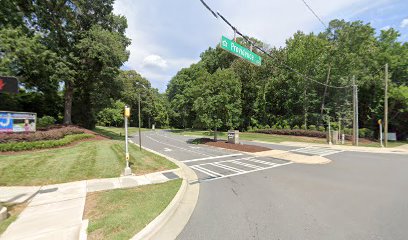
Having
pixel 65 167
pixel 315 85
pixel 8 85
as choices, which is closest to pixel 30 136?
pixel 65 167

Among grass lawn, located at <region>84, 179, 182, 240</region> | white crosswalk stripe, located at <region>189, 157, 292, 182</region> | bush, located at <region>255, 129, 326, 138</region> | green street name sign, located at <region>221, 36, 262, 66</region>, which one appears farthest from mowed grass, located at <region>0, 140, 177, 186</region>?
bush, located at <region>255, 129, 326, 138</region>

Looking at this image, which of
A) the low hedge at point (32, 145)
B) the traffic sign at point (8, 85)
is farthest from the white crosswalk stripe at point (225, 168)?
the low hedge at point (32, 145)

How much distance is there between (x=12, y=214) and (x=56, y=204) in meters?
1.03

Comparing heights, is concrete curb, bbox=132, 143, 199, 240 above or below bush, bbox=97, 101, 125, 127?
below

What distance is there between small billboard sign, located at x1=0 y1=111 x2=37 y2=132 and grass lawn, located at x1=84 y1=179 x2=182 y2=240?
1462cm

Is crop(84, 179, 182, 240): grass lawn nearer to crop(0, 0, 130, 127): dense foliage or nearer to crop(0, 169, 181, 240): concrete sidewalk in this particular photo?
crop(0, 169, 181, 240): concrete sidewalk

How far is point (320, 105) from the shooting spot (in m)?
37.4

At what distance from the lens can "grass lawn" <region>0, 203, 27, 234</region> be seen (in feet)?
17.3

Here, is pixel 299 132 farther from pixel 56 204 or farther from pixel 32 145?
pixel 56 204

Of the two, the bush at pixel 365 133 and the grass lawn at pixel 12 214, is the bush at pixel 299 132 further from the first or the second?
the grass lawn at pixel 12 214

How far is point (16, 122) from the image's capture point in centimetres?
1716

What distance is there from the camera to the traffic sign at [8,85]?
5.64m

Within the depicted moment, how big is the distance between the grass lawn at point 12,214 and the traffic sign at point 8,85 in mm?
3348

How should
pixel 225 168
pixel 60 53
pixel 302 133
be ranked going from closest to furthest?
pixel 225 168 < pixel 60 53 < pixel 302 133
